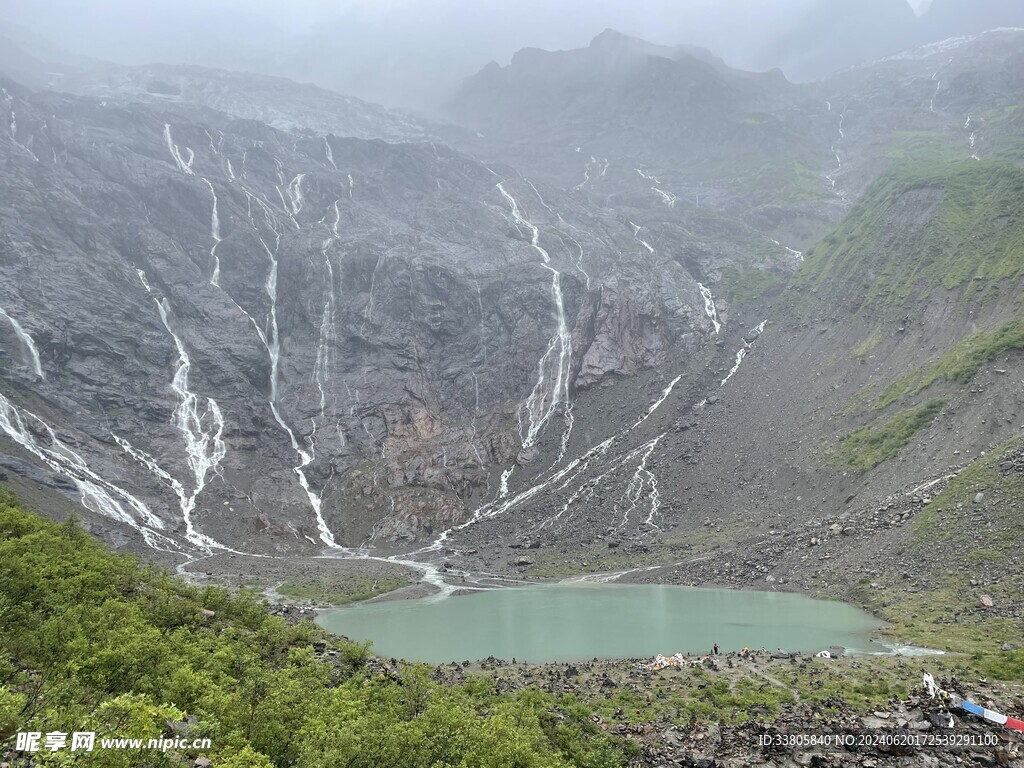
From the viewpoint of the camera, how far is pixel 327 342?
3969 inches

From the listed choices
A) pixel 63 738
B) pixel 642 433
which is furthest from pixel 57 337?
pixel 63 738

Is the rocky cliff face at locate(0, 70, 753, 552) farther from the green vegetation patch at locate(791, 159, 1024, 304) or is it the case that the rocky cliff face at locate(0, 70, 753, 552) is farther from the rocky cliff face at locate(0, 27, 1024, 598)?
the green vegetation patch at locate(791, 159, 1024, 304)

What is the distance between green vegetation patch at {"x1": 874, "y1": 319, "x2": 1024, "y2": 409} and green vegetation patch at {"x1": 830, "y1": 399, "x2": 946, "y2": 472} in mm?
3396

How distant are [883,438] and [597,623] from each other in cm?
3634

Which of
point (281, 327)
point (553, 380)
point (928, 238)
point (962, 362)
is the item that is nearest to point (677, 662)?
point (962, 362)

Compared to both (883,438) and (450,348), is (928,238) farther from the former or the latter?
(450,348)

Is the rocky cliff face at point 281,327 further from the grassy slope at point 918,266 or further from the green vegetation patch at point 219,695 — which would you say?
the green vegetation patch at point 219,695

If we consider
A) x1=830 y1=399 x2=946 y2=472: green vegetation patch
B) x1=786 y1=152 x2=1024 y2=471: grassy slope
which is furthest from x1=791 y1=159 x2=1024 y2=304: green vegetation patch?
x1=830 y1=399 x2=946 y2=472: green vegetation patch

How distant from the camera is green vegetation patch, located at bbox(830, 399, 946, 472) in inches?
2200

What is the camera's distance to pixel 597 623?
38.8 metres

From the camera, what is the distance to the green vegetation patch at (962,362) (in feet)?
181

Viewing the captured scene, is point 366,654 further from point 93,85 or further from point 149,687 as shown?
point 93,85

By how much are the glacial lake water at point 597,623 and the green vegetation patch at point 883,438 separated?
806 inches

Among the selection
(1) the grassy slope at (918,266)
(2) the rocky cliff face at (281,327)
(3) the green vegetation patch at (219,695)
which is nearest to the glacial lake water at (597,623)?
(3) the green vegetation patch at (219,695)
